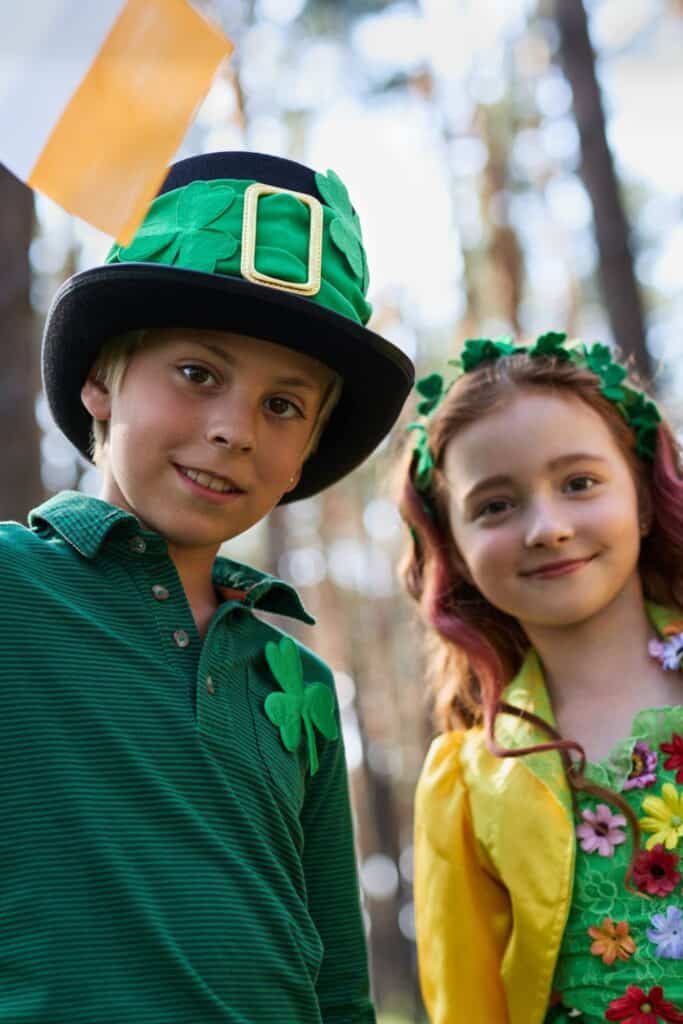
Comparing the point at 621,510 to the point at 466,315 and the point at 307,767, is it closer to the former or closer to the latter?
the point at 307,767

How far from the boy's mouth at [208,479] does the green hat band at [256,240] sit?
14.5 inches

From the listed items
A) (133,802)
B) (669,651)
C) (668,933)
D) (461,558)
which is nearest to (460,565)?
(461,558)

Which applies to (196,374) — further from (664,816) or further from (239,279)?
(664,816)

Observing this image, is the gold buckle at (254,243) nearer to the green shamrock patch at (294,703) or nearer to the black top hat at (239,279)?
the black top hat at (239,279)

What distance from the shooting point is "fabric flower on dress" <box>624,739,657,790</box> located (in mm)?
2619

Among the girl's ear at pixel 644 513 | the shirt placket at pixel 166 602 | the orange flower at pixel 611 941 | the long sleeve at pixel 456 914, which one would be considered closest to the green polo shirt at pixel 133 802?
the shirt placket at pixel 166 602

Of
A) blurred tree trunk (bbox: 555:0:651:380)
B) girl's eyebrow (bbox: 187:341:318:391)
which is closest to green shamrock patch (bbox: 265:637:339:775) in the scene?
girl's eyebrow (bbox: 187:341:318:391)

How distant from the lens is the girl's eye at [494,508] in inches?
110

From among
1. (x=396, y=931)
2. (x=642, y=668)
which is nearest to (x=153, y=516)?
(x=642, y=668)

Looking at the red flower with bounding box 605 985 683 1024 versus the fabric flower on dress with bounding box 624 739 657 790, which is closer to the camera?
the red flower with bounding box 605 985 683 1024

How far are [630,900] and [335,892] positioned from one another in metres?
0.63

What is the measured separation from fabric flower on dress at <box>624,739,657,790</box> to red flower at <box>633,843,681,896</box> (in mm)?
136

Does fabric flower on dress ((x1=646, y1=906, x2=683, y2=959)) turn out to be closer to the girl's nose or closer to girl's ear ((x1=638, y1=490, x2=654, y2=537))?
the girl's nose

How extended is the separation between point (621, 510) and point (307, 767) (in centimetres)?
95
